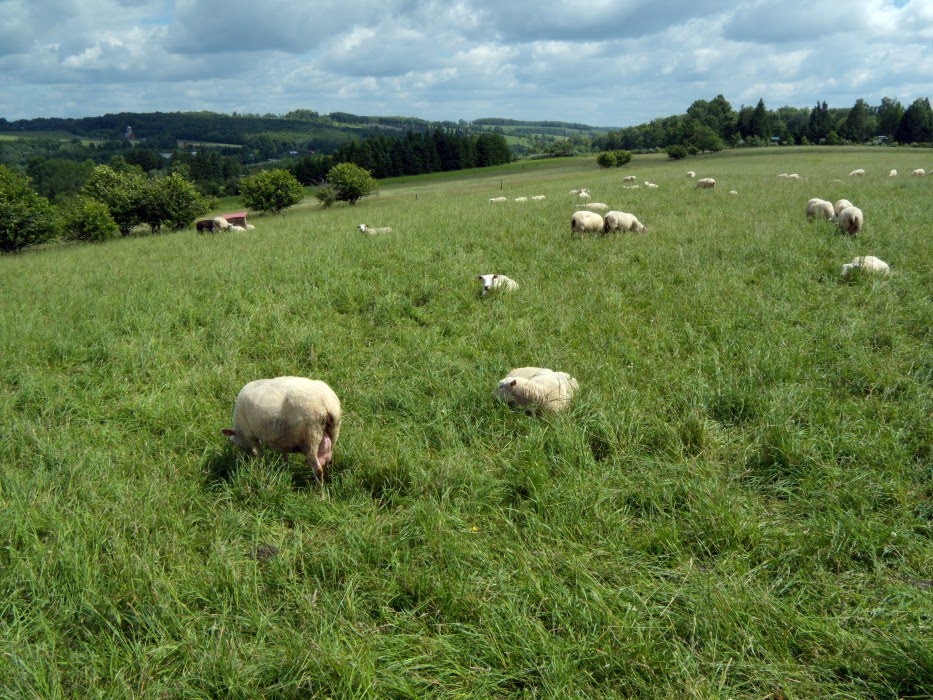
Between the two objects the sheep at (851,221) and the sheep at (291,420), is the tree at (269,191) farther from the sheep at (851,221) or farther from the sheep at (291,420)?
the sheep at (291,420)

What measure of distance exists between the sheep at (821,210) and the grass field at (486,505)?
639 centimetres

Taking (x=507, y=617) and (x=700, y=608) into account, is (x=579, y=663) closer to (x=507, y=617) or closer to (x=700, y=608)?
(x=507, y=617)

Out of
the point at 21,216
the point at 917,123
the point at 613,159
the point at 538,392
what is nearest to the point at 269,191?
the point at 21,216

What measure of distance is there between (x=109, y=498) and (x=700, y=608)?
175 inches

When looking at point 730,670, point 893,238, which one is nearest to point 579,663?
point 730,670

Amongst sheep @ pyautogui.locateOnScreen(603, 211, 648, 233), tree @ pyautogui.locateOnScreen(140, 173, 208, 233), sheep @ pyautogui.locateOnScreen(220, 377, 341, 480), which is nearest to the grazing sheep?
sheep @ pyautogui.locateOnScreen(603, 211, 648, 233)

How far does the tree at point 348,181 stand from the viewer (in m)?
42.9

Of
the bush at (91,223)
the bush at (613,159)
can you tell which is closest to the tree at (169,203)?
the bush at (91,223)

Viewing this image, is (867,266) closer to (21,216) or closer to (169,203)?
(169,203)

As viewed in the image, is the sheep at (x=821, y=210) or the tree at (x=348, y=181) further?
the tree at (x=348, y=181)

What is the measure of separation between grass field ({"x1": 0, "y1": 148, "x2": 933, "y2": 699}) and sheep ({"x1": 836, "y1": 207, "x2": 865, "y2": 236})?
4332 mm

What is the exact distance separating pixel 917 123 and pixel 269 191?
99.0 m

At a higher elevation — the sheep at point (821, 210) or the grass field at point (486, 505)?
the sheep at point (821, 210)

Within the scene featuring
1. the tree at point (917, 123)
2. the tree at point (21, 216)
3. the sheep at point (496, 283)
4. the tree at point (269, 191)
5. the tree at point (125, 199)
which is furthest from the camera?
the tree at point (917, 123)
